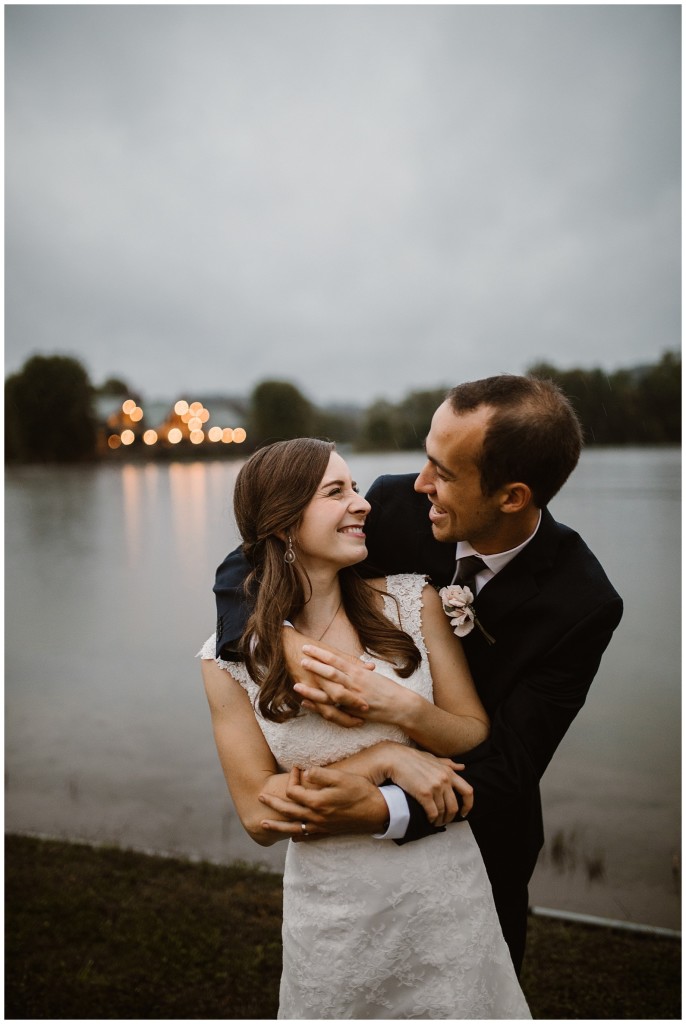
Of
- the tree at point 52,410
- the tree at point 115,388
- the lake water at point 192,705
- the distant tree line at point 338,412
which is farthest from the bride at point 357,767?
the tree at point 115,388

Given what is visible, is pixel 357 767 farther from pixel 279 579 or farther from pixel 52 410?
pixel 52 410

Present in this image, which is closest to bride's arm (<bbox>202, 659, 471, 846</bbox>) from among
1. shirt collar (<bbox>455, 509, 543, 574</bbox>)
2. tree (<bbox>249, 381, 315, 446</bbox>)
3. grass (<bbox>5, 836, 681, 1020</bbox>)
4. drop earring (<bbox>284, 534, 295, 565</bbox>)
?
drop earring (<bbox>284, 534, 295, 565</bbox>)

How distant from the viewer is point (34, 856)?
4.82 metres

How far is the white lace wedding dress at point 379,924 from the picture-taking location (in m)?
1.78

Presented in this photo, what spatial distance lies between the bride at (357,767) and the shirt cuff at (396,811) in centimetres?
3

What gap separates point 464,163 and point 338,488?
21.4 ft

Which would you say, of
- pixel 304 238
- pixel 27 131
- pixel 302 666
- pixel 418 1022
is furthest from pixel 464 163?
pixel 418 1022

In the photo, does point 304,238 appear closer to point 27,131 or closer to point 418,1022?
point 27,131

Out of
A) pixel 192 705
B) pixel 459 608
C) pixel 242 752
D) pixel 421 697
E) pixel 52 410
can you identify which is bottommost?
pixel 192 705

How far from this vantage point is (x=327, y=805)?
1611 millimetres

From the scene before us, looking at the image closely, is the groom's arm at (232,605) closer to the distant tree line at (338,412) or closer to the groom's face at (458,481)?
the groom's face at (458,481)

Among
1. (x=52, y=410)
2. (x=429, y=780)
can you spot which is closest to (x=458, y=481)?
(x=429, y=780)

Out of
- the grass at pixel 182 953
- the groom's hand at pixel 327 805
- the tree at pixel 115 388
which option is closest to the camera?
the groom's hand at pixel 327 805

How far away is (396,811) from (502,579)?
71cm
